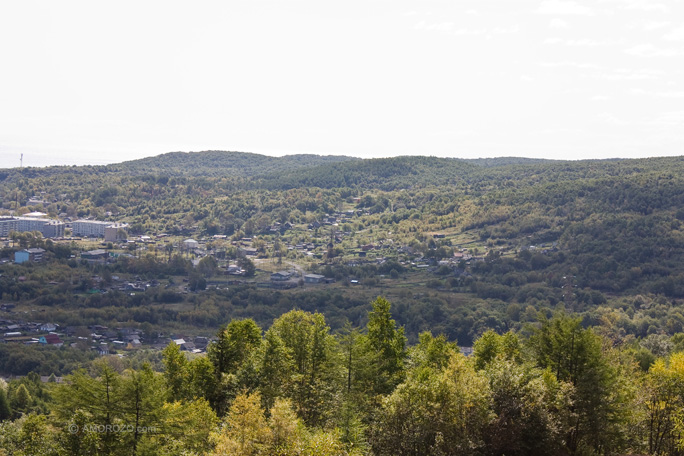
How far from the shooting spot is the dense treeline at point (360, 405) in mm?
27938

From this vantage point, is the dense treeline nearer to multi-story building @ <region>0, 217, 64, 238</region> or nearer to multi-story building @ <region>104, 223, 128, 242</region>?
multi-story building @ <region>104, 223, 128, 242</region>

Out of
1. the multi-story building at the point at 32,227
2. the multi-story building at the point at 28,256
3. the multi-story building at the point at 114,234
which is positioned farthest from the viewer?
the multi-story building at the point at 32,227

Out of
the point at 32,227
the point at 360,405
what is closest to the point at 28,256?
the point at 32,227

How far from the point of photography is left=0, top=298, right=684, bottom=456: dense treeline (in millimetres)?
27938

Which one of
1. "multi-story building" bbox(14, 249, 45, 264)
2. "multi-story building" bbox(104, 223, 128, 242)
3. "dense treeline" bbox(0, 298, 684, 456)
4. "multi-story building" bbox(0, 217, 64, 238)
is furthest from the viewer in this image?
"multi-story building" bbox(0, 217, 64, 238)

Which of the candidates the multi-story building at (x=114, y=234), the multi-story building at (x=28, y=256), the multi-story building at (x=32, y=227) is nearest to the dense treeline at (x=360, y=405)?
the multi-story building at (x=28, y=256)

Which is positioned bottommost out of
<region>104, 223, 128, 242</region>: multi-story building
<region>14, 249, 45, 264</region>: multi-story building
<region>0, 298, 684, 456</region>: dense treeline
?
<region>14, 249, 45, 264</region>: multi-story building

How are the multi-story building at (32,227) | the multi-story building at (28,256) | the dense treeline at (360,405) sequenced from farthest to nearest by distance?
the multi-story building at (32,227) < the multi-story building at (28,256) < the dense treeline at (360,405)

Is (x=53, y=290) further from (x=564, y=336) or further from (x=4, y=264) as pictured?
(x=564, y=336)

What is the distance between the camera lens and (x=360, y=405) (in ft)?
118

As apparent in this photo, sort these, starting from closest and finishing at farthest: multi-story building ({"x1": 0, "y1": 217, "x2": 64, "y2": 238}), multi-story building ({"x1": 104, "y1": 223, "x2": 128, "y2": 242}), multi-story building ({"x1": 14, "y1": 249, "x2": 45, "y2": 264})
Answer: multi-story building ({"x1": 14, "y1": 249, "x2": 45, "y2": 264}) → multi-story building ({"x1": 104, "y1": 223, "x2": 128, "y2": 242}) → multi-story building ({"x1": 0, "y1": 217, "x2": 64, "y2": 238})

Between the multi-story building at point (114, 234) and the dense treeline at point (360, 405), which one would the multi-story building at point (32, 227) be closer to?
the multi-story building at point (114, 234)

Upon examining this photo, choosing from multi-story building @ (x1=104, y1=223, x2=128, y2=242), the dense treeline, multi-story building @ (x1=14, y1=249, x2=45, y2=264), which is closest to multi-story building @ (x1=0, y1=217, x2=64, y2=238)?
multi-story building @ (x1=104, y1=223, x2=128, y2=242)

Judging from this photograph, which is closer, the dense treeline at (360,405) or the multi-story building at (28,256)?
the dense treeline at (360,405)
